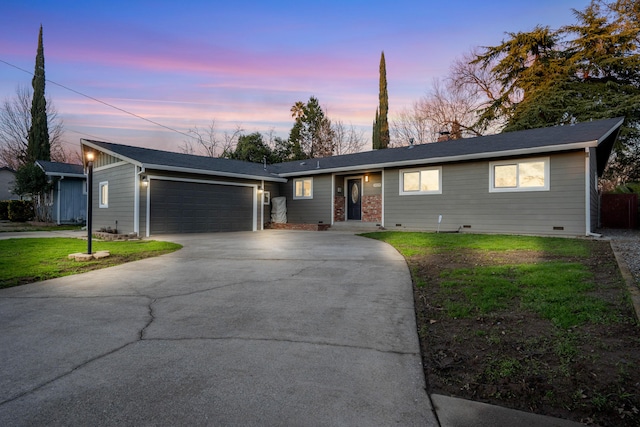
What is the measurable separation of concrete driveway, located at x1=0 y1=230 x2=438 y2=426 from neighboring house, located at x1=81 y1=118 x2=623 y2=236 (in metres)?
7.72

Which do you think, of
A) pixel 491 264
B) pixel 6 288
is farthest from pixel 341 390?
pixel 6 288

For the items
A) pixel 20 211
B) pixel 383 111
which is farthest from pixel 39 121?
pixel 383 111

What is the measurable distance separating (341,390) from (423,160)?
11437 millimetres

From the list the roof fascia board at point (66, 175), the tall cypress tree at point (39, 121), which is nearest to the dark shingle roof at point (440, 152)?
the roof fascia board at point (66, 175)

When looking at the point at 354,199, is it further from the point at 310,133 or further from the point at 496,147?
the point at 310,133

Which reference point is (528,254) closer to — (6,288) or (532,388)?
(532,388)

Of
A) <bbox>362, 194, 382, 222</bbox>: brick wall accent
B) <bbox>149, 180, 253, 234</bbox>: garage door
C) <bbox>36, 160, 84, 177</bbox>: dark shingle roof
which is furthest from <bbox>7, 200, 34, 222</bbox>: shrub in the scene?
<bbox>362, 194, 382, 222</bbox>: brick wall accent

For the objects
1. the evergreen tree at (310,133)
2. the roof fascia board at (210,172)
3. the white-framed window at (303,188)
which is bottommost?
the white-framed window at (303,188)

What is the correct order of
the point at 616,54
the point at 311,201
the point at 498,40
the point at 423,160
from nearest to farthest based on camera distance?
1. the point at 423,160
2. the point at 311,201
3. the point at 616,54
4. the point at 498,40

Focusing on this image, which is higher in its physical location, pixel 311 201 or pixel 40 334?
pixel 311 201

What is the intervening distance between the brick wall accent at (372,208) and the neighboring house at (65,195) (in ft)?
52.8

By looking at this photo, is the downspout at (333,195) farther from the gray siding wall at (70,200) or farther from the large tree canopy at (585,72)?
the gray siding wall at (70,200)

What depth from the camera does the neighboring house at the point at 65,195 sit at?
62.7 ft

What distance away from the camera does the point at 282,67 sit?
16.5 m
